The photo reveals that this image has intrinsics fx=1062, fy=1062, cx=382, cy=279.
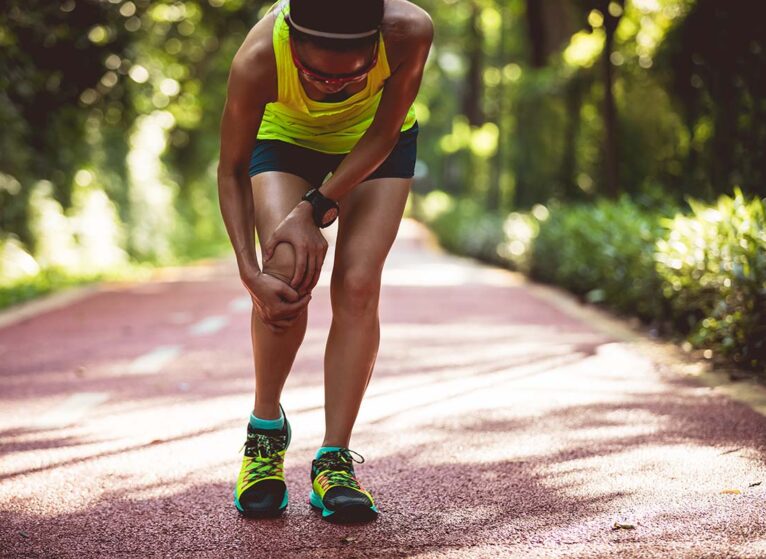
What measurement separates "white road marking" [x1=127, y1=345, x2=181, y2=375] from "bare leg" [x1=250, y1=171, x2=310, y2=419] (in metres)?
3.42

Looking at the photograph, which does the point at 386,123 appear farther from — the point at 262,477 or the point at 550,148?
the point at 550,148

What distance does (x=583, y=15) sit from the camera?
44.2 ft

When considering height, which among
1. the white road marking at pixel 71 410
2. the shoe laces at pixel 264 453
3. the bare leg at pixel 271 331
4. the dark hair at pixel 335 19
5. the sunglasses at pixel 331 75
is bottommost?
the white road marking at pixel 71 410

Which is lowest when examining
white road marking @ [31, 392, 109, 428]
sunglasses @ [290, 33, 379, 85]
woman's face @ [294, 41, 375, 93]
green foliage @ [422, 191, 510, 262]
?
green foliage @ [422, 191, 510, 262]

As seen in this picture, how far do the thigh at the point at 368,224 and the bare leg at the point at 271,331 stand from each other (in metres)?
0.19

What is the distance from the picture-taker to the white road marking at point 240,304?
11258 mm

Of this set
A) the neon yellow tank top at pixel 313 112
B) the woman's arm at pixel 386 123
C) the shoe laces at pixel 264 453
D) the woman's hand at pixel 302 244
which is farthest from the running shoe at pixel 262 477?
the neon yellow tank top at pixel 313 112

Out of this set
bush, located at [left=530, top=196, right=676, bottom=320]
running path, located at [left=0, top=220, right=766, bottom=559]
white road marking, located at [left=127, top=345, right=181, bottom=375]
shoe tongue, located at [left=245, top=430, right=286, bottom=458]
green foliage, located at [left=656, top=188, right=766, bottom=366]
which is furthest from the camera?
bush, located at [left=530, top=196, right=676, bottom=320]

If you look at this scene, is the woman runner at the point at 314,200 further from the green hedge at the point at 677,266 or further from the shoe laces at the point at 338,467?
the green hedge at the point at 677,266

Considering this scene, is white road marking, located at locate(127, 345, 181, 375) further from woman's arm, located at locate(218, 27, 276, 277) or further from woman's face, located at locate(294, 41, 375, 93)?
woman's face, located at locate(294, 41, 375, 93)

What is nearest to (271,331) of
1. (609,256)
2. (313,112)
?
(313,112)

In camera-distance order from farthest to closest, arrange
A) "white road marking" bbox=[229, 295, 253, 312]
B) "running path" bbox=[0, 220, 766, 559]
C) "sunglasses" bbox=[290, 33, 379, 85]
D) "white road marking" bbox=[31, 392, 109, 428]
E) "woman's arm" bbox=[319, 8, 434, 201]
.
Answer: "white road marking" bbox=[229, 295, 253, 312], "white road marking" bbox=[31, 392, 109, 428], "woman's arm" bbox=[319, 8, 434, 201], "running path" bbox=[0, 220, 766, 559], "sunglasses" bbox=[290, 33, 379, 85]

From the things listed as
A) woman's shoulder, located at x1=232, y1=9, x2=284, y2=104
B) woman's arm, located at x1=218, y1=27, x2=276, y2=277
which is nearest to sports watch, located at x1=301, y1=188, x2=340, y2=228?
woman's arm, located at x1=218, y1=27, x2=276, y2=277

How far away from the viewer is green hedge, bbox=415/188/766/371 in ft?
20.5
